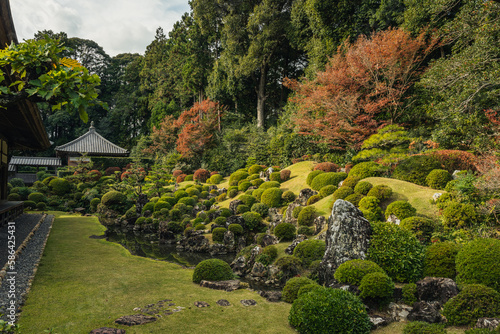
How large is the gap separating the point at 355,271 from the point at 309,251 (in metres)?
3.01

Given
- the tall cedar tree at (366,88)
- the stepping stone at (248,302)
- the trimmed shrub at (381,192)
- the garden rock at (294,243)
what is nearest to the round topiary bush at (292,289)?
the stepping stone at (248,302)

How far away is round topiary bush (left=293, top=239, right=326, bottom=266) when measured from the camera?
8.86 metres

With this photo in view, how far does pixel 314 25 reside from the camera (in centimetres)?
2123

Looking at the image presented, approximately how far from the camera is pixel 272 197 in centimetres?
1472

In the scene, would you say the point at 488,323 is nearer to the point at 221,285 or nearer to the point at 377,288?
the point at 377,288

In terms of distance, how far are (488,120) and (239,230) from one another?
1085 cm

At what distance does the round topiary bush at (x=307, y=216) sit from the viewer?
11578 mm

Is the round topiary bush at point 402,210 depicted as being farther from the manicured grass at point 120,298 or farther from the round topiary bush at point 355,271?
the manicured grass at point 120,298

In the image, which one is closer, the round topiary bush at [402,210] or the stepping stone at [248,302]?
the stepping stone at [248,302]

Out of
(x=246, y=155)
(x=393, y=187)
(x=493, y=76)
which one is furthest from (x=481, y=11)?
(x=246, y=155)

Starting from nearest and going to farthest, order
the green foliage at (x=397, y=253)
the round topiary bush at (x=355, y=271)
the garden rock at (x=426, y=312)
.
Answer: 1. the garden rock at (x=426, y=312)
2. the round topiary bush at (x=355, y=271)
3. the green foliage at (x=397, y=253)

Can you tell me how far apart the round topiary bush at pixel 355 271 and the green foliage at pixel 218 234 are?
773 centimetres

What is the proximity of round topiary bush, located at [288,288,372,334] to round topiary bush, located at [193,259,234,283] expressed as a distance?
3.04 metres

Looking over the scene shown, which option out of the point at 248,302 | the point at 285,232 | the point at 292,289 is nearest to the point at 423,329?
the point at 292,289
